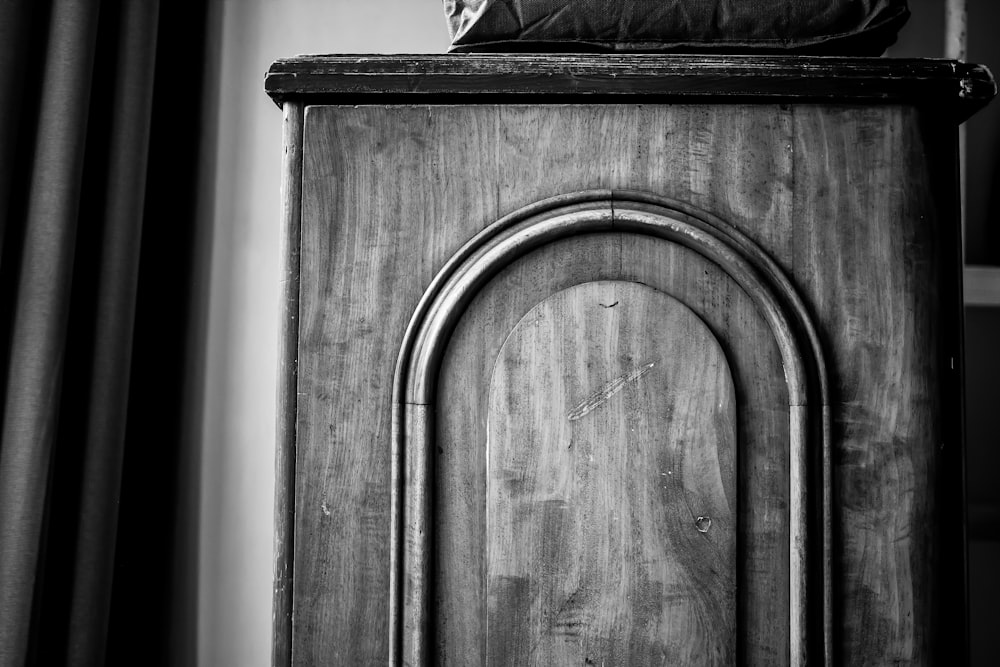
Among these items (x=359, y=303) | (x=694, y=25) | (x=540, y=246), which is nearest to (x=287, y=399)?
(x=359, y=303)

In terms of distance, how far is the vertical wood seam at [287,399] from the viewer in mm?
639

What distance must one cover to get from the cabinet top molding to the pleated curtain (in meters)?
0.45

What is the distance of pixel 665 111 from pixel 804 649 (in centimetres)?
53

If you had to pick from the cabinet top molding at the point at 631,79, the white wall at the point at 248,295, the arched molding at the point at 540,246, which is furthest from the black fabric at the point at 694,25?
the white wall at the point at 248,295

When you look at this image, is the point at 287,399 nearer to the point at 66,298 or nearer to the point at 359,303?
the point at 359,303

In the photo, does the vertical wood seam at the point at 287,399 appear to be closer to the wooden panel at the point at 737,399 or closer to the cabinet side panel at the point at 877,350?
the wooden panel at the point at 737,399

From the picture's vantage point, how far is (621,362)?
24.9 inches

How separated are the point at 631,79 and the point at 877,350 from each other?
358 millimetres

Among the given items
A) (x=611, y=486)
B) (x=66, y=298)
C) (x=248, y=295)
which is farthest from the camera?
(x=248, y=295)

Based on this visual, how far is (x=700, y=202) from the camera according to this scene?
0.65 m

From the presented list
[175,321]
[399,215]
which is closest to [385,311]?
[399,215]

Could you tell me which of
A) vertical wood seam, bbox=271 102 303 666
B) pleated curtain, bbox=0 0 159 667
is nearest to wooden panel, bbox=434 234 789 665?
vertical wood seam, bbox=271 102 303 666

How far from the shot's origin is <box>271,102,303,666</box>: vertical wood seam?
2.10 ft

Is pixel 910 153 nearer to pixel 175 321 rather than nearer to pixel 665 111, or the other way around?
pixel 665 111
